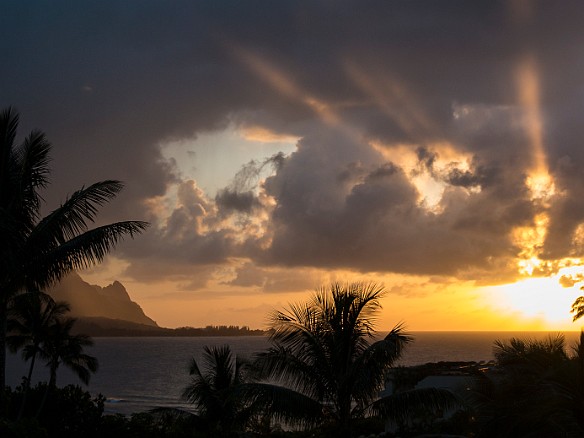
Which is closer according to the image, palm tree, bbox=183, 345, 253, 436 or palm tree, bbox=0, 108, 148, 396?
palm tree, bbox=0, 108, 148, 396

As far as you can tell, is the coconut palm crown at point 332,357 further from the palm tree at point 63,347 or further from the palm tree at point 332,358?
the palm tree at point 63,347

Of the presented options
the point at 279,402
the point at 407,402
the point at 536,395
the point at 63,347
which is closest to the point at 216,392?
the point at 279,402

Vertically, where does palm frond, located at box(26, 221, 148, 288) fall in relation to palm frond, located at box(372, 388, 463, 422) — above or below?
above

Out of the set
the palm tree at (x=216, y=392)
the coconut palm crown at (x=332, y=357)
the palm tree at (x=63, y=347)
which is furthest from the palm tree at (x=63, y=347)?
the coconut palm crown at (x=332, y=357)

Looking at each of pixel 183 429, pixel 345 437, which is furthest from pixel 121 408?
pixel 345 437

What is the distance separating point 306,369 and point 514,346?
6.91 metres

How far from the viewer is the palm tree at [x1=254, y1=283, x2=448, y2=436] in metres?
19.4

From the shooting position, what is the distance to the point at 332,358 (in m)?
19.8

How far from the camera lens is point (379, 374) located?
19.7m

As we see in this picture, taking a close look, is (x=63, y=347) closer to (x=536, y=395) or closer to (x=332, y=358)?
(x=332, y=358)

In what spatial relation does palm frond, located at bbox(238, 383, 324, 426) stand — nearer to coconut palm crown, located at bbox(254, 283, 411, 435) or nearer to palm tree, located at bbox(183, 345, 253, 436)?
coconut palm crown, located at bbox(254, 283, 411, 435)

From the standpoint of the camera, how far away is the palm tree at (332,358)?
19359 millimetres

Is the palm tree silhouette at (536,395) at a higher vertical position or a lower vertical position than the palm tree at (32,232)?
lower

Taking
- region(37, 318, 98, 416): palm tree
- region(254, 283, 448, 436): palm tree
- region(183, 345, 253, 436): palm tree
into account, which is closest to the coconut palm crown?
region(254, 283, 448, 436): palm tree
